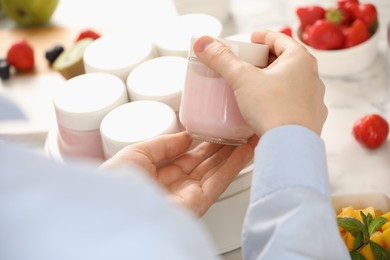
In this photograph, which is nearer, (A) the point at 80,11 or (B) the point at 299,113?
(B) the point at 299,113

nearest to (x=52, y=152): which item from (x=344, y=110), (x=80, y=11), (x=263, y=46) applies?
(x=263, y=46)

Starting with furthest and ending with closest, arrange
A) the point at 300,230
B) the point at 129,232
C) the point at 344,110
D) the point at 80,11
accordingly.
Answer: the point at 80,11, the point at 344,110, the point at 300,230, the point at 129,232

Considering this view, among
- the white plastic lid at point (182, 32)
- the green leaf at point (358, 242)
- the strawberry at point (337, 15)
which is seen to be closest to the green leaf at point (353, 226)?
the green leaf at point (358, 242)

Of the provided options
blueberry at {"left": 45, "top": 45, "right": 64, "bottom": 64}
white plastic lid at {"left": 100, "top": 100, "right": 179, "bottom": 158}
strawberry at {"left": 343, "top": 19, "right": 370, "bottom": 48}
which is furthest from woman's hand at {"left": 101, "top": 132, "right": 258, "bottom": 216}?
blueberry at {"left": 45, "top": 45, "right": 64, "bottom": 64}

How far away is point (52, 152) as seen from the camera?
91 cm

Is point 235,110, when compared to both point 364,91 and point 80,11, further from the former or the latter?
point 80,11

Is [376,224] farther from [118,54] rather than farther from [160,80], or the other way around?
[118,54]

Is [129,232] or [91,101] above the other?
[129,232]

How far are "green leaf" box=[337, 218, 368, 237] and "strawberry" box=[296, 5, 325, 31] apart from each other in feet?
1.50

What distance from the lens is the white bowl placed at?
3.55 ft

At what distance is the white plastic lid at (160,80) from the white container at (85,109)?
2 cm

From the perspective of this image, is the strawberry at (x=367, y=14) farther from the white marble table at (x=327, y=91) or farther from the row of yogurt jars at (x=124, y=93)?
the row of yogurt jars at (x=124, y=93)

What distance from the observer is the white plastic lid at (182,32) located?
966 millimetres

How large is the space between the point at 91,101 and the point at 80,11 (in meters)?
0.53
